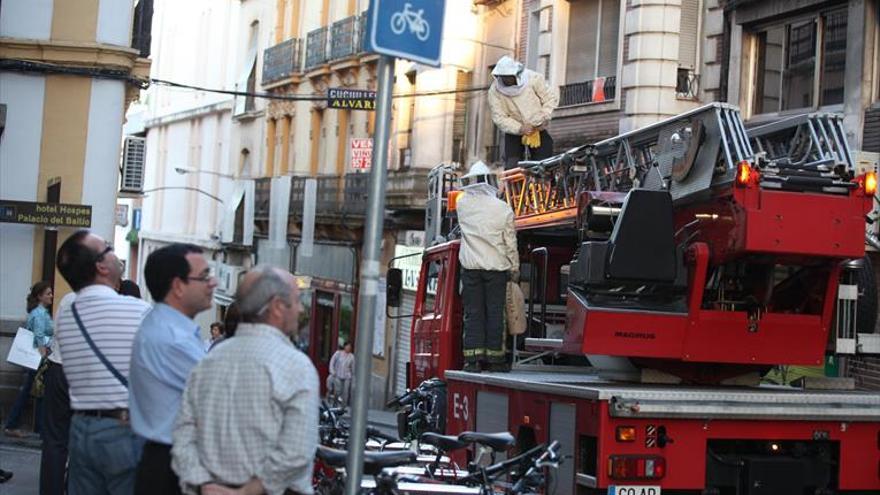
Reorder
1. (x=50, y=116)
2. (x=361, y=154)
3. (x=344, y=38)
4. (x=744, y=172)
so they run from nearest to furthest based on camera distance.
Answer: (x=744, y=172), (x=50, y=116), (x=361, y=154), (x=344, y=38)

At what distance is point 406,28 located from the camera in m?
6.35

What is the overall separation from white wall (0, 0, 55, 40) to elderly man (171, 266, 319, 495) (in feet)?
47.2

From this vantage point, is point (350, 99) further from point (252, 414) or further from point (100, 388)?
point (252, 414)

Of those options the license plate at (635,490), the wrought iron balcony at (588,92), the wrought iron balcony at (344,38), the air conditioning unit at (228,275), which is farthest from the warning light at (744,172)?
the air conditioning unit at (228,275)

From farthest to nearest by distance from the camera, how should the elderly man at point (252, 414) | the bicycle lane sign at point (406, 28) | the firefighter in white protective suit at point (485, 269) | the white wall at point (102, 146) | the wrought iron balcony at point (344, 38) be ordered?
1. the wrought iron balcony at point (344, 38)
2. the white wall at point (102, 146)
3. the firefighter in white protective suit at point (485, 269)
4. the bicycle lane sign at point (406, 28)
5. the elderly man at point (252, 414)

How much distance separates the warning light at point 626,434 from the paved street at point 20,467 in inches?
250

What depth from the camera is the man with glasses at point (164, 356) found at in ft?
21.0

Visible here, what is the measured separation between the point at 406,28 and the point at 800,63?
14.8 m

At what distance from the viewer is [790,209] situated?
32.3ft

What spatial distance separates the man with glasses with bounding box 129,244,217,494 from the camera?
21.0 feet

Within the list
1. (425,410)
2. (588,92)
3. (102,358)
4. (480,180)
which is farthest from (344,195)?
(102,358)

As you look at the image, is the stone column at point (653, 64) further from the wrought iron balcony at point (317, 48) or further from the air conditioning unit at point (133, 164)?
the wrought iron balcony at point (317, 48)

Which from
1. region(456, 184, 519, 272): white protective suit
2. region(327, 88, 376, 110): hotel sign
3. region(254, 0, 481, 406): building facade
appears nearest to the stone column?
region(327, 88, 376, 110): hotel sign

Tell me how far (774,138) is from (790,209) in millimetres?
1318
